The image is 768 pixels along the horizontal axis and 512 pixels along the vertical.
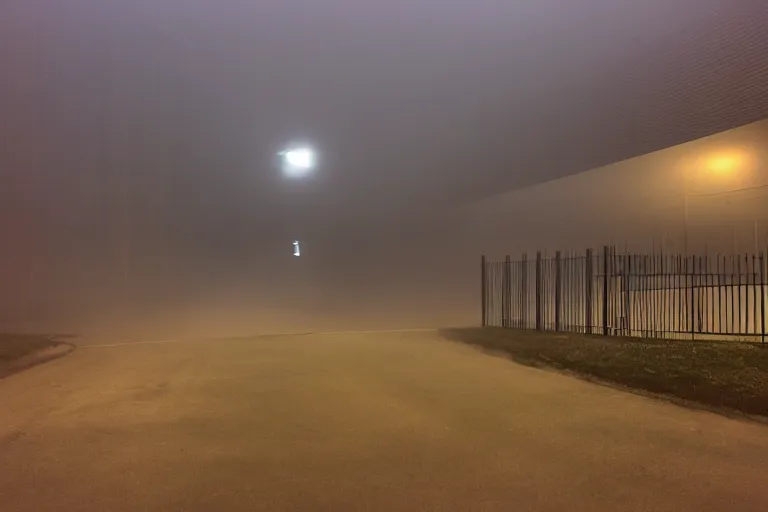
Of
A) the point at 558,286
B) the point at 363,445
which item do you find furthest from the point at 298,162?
the point at 363,445

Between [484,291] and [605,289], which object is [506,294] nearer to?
[484,291]

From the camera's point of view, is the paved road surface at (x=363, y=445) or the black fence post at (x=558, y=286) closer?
the paved road surface at (x=363, y=445)

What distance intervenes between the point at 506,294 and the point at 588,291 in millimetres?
928

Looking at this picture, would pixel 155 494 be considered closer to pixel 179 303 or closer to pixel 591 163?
pixel 179 303

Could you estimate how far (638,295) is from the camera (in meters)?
4.09

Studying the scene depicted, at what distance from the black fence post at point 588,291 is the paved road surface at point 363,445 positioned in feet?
4.15

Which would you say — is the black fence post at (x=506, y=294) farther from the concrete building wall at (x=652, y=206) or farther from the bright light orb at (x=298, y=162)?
the bright light orb at (x=298, y=162)

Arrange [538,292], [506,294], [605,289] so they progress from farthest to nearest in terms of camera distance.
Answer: [506,294] < [538,292] < [605,289]

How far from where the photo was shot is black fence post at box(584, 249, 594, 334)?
14.1ft

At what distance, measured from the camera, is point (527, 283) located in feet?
16.3

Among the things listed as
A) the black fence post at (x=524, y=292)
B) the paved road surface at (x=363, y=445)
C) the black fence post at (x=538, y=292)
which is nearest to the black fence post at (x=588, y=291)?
the black fence post at (x=538, y=292)

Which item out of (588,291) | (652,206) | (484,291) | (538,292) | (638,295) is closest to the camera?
(638,295)

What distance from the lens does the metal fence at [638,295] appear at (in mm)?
3717

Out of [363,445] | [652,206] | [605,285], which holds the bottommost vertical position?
[363,445]
